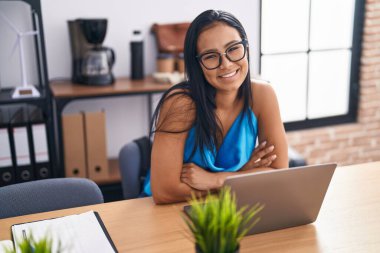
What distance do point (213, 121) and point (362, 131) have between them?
2308 millimetres

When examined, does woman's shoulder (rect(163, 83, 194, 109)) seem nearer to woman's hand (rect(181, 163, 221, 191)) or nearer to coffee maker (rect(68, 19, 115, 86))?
woman's hand (rect(181, 163, 221, 191))

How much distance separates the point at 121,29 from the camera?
298 centimetres

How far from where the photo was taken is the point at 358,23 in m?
3.53

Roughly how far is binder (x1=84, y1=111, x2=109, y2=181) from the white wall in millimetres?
281

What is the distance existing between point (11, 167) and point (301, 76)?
2062mm

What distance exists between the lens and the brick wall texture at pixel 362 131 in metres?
3.50

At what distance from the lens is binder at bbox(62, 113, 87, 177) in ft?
8.94

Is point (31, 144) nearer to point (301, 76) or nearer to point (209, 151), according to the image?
point (209, 151)

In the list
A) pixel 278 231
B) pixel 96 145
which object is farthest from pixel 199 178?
pixel 96 145

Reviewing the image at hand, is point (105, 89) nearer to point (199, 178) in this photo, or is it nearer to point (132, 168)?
point (132, 168)

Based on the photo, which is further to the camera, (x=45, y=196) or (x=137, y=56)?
(x=137, y=56)

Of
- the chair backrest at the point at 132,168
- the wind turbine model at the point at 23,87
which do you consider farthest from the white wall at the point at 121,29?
the chair backrest at the point at 132,168

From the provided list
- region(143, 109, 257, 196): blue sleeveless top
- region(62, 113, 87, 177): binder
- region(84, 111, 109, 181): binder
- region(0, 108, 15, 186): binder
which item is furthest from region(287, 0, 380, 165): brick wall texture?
region(0, 108, 15, 186): binder

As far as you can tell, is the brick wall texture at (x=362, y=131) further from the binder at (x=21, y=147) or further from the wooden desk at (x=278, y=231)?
the wooden desk at (x=278, y=231)
